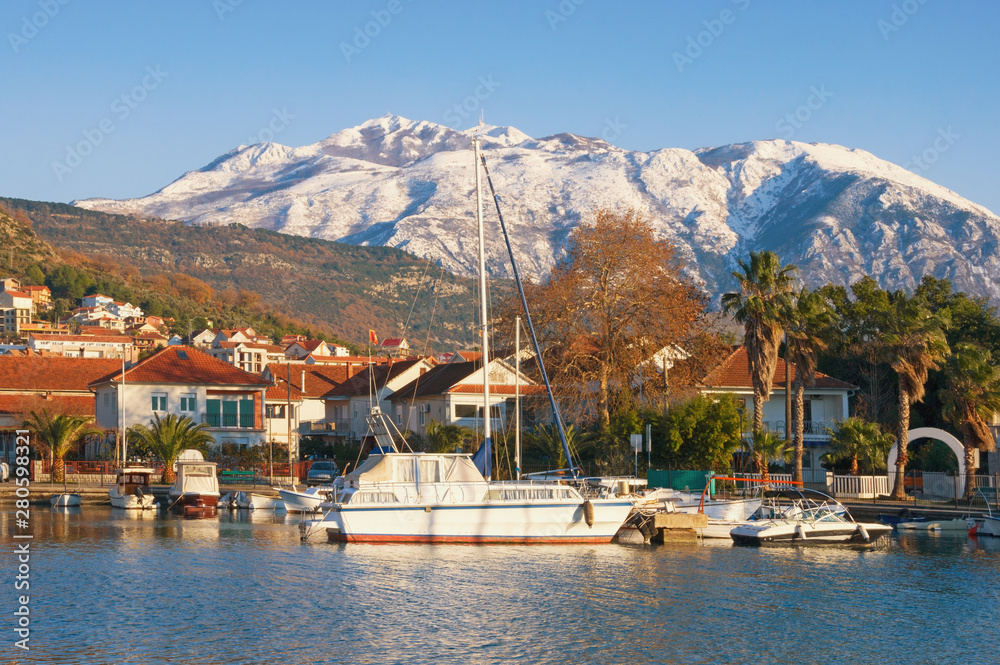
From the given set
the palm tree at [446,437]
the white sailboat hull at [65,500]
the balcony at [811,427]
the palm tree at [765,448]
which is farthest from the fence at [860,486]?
the white sailboat hull at [65,500]

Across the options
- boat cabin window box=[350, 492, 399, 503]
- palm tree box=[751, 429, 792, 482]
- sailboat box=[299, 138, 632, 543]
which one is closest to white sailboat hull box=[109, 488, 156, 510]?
sailboat box=[299, 138, 632, 543]

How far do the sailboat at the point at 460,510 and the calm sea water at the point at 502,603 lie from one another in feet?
2.62

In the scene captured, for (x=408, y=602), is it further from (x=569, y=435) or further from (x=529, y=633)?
(x=569, y=435)

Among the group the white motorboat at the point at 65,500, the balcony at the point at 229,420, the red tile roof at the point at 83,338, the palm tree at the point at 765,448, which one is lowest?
the white motorboat at the point at 65,500

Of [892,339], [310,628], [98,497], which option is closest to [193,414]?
[98,497]

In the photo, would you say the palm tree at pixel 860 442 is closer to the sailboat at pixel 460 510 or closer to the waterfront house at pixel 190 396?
the sailboat at pixel 460 510

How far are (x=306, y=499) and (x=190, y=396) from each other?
26250mm

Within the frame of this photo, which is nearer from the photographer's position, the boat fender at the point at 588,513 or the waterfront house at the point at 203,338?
the boat fender at the point at 588,513

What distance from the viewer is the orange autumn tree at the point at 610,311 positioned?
57.7m

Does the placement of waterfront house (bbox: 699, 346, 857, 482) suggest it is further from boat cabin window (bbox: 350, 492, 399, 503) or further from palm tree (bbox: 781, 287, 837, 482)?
boat cabin window (bbox: 350, 492, 399, 503)

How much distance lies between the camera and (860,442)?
2025 inches

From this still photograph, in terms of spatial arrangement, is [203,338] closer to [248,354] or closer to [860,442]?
[248,354]

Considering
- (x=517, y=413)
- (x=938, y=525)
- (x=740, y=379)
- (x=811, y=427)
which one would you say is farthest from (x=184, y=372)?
(x=938, y=525)

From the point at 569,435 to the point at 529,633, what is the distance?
29.3 metres
